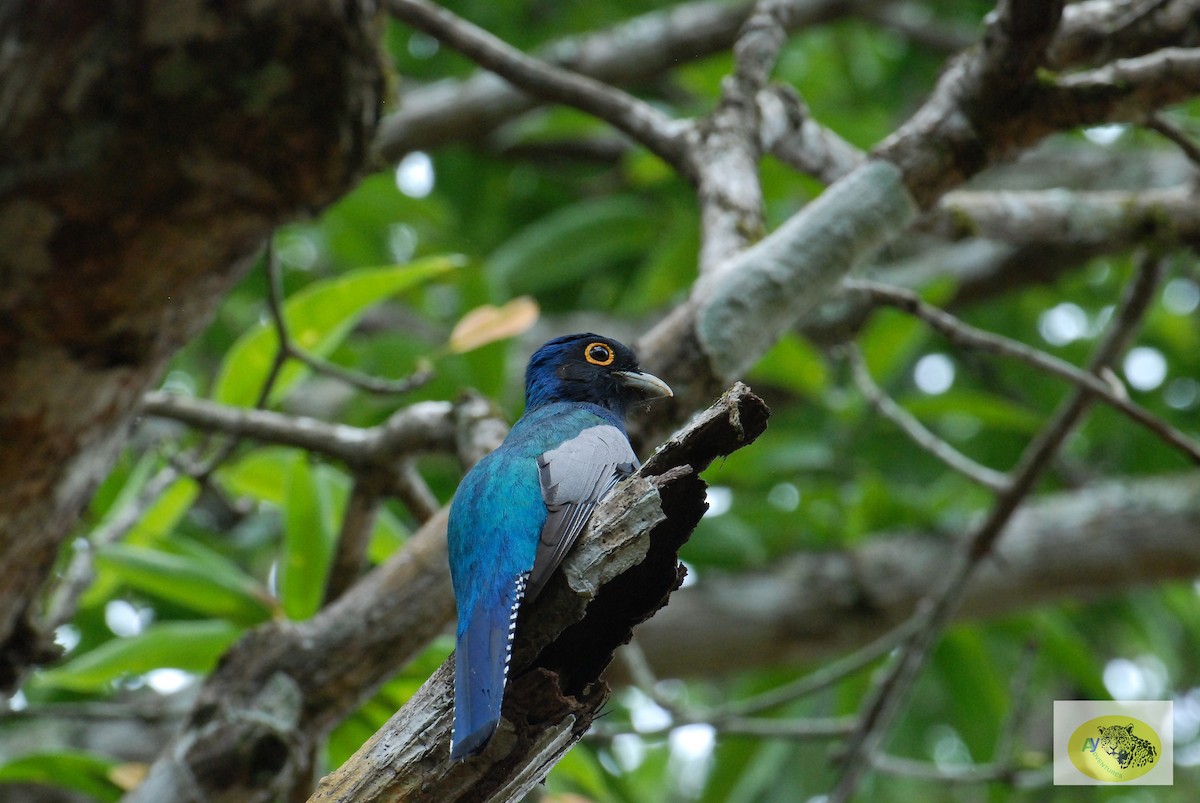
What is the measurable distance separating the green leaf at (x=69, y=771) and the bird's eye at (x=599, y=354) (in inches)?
95.7

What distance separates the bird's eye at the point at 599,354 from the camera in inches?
153

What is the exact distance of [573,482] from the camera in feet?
9.61

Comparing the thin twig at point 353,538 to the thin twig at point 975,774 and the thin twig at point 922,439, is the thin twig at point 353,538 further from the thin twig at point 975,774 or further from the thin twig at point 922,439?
the thin twig at point 975,774

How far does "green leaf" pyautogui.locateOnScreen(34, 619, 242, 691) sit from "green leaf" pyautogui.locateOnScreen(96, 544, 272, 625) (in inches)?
3.3

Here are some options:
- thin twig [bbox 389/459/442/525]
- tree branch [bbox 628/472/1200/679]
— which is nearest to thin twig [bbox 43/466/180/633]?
thin twig [bbox 389/459/442/525]

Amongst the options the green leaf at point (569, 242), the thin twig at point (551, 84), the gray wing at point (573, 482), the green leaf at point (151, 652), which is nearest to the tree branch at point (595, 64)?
the green leaf at point (569, 242)

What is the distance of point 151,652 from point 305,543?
0.73 meters

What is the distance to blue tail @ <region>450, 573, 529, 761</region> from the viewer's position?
2064 mm

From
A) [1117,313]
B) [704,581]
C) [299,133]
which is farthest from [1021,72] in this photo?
[704,581]

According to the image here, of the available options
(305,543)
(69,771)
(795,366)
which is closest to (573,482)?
(305,543)

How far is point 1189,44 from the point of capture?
14.1 ft

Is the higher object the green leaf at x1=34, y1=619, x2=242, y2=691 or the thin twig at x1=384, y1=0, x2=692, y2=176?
the thin twig at x1=384, y1=0, x2=692, y2=176

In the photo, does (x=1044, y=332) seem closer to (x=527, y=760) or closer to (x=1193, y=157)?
(x=1193, y=157)

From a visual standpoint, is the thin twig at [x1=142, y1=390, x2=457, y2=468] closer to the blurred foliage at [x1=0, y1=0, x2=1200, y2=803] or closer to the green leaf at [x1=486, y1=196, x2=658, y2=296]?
the blurred foliage at [x1=0, y1=0, x2=1200, y2=803]
